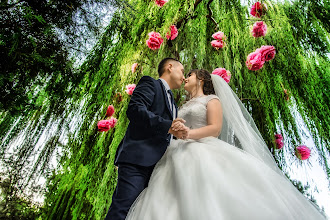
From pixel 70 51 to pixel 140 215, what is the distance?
1.46m

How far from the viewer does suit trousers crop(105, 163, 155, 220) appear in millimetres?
980

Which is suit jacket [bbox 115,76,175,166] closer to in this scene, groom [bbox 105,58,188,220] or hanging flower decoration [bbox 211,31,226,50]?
groom [bbox 105,58,188,220]

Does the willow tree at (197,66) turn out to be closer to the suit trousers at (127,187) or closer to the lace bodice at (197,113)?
the lace bodice at (197,113)

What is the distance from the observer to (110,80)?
2279 mm

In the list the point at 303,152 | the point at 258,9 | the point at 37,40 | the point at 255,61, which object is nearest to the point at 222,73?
the point at 255,61

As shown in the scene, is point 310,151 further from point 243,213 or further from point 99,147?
point 99,147

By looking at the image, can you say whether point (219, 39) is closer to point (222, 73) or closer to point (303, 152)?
point (222, 73)

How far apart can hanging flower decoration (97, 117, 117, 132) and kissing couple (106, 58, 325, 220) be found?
→ 83 centimetres

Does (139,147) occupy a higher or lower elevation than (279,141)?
lower

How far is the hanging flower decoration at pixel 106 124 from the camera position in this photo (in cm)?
205

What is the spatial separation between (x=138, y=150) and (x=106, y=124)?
1.03 meters

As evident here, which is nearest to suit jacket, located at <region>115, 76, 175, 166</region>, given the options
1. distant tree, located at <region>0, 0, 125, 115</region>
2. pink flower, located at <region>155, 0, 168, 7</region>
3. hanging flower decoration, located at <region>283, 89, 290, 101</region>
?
distant tree, located at <region>0, 0, 125, 115</region>

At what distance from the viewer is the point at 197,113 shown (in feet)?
4.91

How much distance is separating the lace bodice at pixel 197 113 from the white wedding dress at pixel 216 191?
13.5 inches
